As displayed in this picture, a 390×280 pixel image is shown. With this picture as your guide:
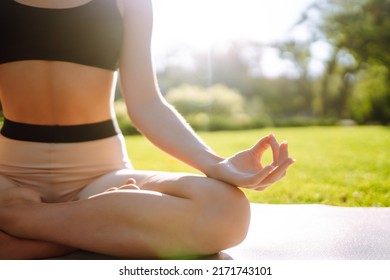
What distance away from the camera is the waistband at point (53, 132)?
5.49 feet

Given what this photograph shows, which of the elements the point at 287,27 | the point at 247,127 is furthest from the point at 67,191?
the point at 287,27

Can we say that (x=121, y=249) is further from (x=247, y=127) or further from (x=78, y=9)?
(x=247, y=127)

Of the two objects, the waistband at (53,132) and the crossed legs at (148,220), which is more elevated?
the waistband at (53,132)

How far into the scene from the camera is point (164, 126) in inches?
63.4

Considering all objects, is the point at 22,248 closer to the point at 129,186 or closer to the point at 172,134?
the point at 129,186

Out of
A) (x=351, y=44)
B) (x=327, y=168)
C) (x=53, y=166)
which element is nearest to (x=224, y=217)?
(x=53, y=166)

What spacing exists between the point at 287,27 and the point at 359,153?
13945mm

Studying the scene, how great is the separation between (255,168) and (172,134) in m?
0.31

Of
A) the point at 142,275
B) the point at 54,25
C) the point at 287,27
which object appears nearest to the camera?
the point at 142,275

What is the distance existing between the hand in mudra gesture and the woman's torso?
561mm

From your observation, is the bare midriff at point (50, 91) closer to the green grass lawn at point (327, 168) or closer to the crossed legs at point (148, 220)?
the crossed legs at point (148, 220)

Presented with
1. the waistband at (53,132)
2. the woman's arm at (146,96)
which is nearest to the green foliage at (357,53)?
the woman's arm at (146,96)

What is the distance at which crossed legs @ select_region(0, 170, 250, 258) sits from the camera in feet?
4.66

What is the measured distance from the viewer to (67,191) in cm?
170
